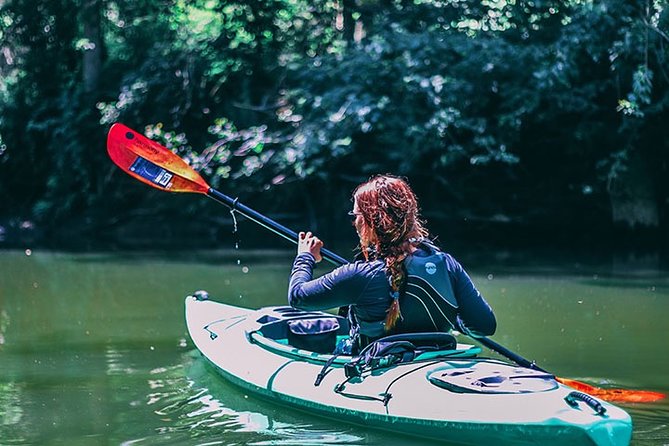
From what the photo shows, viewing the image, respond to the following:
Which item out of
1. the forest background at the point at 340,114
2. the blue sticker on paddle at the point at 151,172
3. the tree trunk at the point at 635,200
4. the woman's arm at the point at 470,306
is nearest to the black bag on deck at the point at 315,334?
the woman's arm at the point at 470,306

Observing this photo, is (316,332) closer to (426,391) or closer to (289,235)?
(289,235)

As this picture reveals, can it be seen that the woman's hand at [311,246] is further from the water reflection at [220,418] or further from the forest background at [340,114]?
the forest background at [340,114]

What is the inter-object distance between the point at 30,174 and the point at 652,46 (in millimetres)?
10685

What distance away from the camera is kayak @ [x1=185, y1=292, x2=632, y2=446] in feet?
11.6

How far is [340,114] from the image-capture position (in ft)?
39.0

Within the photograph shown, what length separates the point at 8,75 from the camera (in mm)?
17109

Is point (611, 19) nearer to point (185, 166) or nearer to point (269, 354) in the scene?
point (185, 166)

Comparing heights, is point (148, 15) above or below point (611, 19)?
above

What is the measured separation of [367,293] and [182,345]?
250 centimetres

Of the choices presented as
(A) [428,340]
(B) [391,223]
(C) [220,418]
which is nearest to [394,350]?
(A) [428,340]

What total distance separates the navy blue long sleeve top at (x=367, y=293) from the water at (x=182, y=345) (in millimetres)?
518

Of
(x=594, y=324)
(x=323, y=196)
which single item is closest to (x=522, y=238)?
(x=323, y=196)

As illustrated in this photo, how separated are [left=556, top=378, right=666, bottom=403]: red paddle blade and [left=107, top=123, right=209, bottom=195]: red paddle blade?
2507 mm

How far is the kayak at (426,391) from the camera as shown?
352 centimetres
